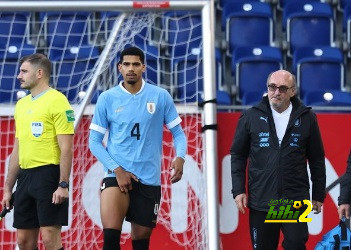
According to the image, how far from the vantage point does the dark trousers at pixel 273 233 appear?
654cm

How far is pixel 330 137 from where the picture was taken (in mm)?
8258

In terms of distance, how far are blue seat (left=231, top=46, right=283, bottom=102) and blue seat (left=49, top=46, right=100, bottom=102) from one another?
5.44 feet

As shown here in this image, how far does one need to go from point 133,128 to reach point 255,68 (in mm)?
3779

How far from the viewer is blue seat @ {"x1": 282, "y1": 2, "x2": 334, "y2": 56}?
1109 centimetres

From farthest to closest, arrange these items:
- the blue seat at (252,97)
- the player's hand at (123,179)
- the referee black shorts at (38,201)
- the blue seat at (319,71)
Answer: the blue seat at (319,71), the blue seat at (252,97), the referee black shorts at (38,201), the player's hand at (123,179)

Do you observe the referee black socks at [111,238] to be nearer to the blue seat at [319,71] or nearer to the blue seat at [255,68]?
the blue seat at [255,68]

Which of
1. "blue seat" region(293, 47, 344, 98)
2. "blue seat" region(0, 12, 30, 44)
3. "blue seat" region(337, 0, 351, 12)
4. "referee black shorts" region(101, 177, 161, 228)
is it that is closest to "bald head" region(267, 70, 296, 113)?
"referee black shorts" region(101, 177, 161, 228)

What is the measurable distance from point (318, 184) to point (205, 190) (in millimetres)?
1455

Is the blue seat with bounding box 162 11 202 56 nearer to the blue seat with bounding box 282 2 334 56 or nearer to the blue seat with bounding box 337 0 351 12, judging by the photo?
the blue seat with bounding box 282 2 334 56

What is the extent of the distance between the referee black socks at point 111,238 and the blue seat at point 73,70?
6.91ft

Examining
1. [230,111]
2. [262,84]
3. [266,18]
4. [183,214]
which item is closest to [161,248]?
[183,214]

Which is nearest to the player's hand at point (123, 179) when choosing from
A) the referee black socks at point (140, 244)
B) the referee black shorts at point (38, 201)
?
the referee black socks at point (140, 244)

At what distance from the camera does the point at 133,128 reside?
6.87 meters

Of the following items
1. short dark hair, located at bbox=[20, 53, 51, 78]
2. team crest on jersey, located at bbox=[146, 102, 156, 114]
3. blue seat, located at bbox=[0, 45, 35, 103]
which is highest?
blue seat, located at bbox=[0, 45, 35, 103]
